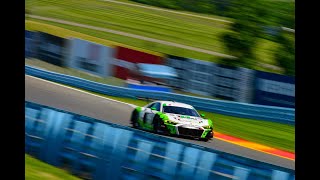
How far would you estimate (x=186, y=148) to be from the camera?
6156 millimetres

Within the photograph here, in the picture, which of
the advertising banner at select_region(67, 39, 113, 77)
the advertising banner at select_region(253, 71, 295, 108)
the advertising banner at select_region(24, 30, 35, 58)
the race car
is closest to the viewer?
the advertising banner at select_region(253, 71, 295, 108)

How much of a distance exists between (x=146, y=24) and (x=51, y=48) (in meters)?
1.30

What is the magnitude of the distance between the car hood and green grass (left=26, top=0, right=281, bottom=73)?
0.66 m

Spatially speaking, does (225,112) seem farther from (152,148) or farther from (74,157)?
(74,157)

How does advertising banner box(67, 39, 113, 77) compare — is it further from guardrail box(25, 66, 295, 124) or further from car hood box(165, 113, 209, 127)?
car hood box(165, 113, 209, 127)

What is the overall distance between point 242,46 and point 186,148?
1255mm

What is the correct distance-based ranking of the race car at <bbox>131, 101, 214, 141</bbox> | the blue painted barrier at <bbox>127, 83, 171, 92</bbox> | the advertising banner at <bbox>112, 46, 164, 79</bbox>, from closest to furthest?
the race car at <bbox>131, 101, 214, 141</bbox> < the blue painted barrier at <bbox>127, 83, 171, 92</bbox> < the advertising banner at <bbox>112, 46, 164, 79</bbox>

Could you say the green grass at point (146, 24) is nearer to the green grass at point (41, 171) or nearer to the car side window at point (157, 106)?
the car side window at point (157, 106)

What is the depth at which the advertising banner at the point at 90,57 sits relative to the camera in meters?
6.87

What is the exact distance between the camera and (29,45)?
7.18 metres

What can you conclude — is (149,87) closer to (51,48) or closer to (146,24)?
(146,24)

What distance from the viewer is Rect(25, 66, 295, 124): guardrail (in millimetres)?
6000

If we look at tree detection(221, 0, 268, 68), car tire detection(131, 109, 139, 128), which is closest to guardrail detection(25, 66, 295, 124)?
car tire detection(131, 109, 139, 128)
